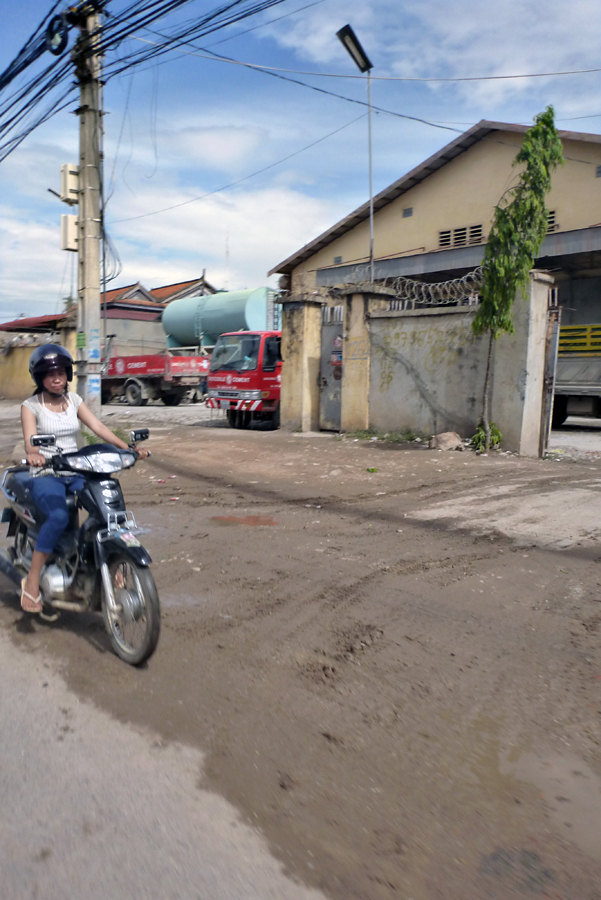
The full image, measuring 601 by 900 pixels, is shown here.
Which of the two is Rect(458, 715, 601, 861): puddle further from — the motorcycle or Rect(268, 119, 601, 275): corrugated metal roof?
Rect(268, 119, 601, 275): corrugated metal roof

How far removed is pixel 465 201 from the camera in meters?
23.8

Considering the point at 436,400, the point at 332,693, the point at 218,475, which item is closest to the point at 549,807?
the point at 332,693

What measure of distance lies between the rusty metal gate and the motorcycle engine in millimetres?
11029

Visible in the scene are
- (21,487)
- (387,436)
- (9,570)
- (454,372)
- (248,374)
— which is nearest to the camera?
(21,487)

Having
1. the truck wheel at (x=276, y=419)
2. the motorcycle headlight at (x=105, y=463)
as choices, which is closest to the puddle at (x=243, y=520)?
the motorcycle headlight at (x=105, y=463)

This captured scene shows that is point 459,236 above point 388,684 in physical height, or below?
above

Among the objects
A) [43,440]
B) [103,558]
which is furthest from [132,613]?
[43,440]

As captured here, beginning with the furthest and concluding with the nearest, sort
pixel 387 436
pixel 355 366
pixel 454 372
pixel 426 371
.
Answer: pixel 355 366
pixel 387 436
pixel 426 371
pixel 454 372

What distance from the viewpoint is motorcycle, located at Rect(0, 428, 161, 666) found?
11.4 feet

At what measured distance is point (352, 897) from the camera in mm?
2016

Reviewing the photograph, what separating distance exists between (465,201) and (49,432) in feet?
73.9

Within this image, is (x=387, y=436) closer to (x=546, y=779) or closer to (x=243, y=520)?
(x=243, y=520)

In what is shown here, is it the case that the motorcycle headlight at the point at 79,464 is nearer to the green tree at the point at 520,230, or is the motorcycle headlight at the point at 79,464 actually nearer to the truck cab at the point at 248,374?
the green tree at the point at 520,230

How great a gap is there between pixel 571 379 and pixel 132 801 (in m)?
15.0
